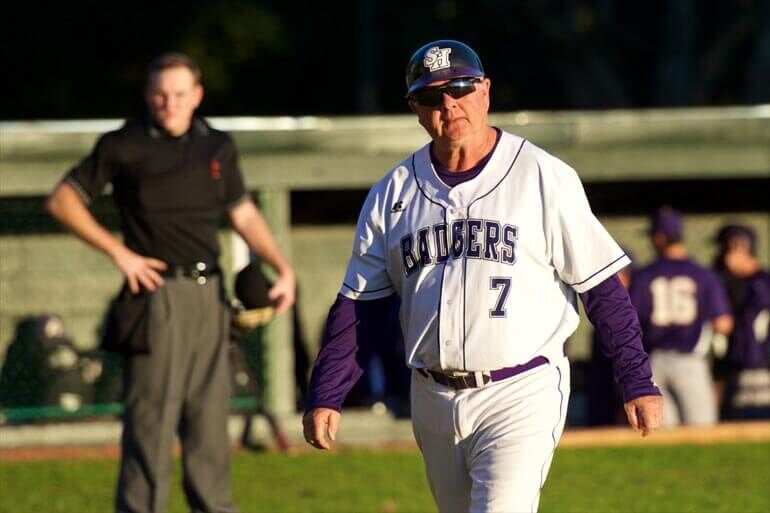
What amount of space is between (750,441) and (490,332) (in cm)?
672

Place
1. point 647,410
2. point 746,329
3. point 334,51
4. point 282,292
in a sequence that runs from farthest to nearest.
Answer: point 334,51
point 746,329
point 282,292
point 647,410

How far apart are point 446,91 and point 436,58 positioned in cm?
12

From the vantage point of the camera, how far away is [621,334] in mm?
4969

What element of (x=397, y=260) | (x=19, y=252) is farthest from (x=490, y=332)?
(x=19, y=252)

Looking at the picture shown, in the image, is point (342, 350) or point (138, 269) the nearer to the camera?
point (342, 350)

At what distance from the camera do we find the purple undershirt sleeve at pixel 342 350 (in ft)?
17.0

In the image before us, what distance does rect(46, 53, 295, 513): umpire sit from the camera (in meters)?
6.66

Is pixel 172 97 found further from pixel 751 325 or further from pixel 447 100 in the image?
pixel 751 325

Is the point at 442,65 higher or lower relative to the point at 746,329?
higher

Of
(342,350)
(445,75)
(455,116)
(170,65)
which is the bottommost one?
(342,350)

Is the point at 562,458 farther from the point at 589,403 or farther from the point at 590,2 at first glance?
the point at 590,2

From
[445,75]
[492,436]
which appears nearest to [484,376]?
[492,436]

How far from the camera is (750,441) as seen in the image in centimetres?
1127

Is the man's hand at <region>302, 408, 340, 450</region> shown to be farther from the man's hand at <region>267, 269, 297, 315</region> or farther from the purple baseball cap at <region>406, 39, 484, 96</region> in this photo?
the man's hand at <region>267, 269, 297, 315</region>
